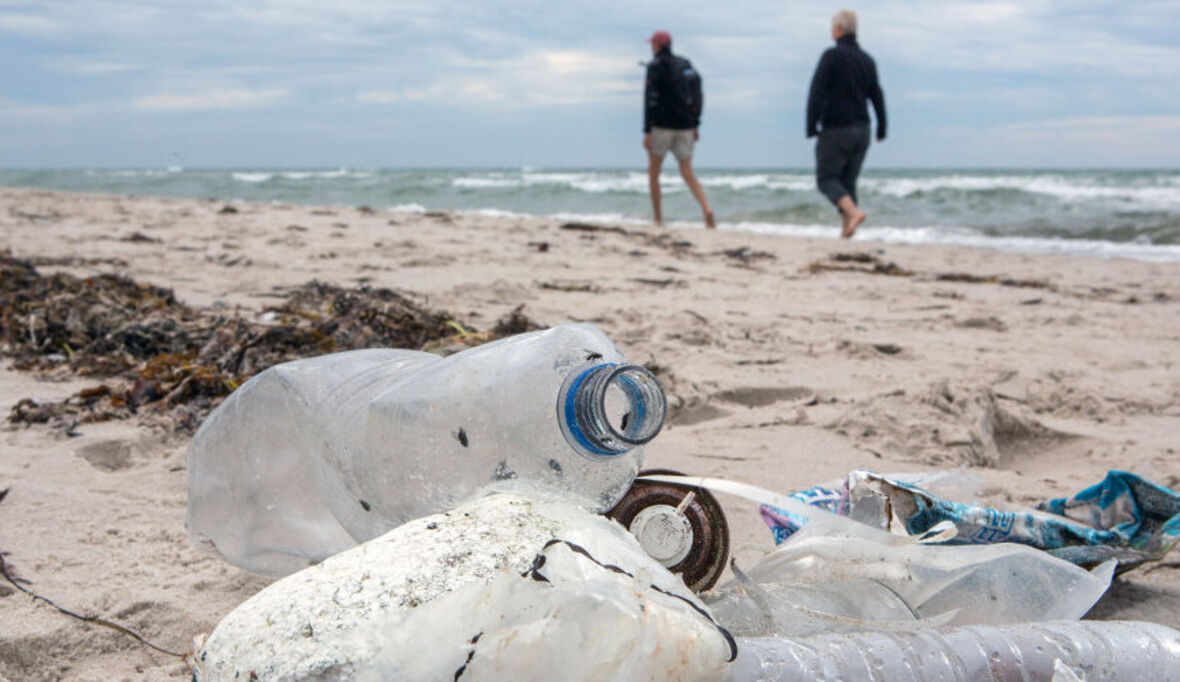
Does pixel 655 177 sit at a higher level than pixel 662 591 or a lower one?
higher

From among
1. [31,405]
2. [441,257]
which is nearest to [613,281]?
[441,257]

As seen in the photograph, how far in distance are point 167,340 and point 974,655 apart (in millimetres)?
2770

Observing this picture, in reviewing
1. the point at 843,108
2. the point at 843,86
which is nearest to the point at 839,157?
the point at 843,108

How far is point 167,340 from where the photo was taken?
3104 millimetres

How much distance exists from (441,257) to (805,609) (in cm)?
489

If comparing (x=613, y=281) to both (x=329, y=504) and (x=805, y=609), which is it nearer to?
(x=329, y=504)

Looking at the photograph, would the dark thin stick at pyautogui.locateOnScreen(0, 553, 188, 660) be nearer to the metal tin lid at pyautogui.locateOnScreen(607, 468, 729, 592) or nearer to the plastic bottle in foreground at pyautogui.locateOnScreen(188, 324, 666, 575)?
the plastic bottle in foreground at pyautogui.locateOnScreen(188, 324, 666, 575)

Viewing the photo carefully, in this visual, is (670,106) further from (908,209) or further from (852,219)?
(908,209)

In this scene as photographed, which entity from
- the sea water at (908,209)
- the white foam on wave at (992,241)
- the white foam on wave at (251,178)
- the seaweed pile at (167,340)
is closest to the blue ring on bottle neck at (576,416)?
the seaweed pile at (167,340)

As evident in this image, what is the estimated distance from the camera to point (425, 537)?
3.34 feet

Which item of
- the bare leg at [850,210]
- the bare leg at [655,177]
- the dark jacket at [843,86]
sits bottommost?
the bare leg at [850,210]

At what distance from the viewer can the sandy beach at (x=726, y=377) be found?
1.60 m

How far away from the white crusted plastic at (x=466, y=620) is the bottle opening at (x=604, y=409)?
0.19 m

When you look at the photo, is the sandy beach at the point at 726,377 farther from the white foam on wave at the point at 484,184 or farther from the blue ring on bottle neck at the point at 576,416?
the white foam on wave at the point at 484,184
